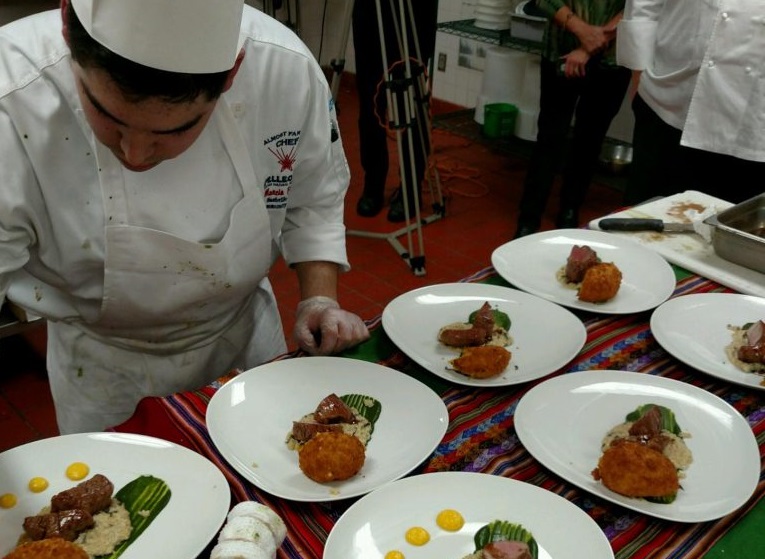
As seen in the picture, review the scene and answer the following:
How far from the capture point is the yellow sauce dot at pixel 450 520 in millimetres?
968

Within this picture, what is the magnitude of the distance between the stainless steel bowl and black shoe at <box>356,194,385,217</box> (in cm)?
157

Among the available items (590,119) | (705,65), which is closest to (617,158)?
(590,119)

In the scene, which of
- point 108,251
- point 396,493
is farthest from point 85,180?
point 396,493

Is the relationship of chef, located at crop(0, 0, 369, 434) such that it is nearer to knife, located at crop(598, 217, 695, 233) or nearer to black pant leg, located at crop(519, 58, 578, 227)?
knife, located at crop(598, 217, 695, 233)

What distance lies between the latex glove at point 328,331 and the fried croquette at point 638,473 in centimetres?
51

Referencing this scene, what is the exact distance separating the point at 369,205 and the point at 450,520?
10.5 ft

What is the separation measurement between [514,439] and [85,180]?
32.8 inches

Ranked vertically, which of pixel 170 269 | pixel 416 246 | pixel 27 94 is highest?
pixel 27 94

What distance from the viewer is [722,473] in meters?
1.06

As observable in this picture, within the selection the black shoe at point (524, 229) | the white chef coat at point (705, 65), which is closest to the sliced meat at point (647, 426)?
the white chef coat at point (705, 65)

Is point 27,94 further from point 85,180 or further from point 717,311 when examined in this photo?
point 717,311

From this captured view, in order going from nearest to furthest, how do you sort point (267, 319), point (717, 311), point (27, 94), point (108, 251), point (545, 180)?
point (27, 94)
point (108, 251)
point (717, 311)
point (267, 319)
point (545, 180)

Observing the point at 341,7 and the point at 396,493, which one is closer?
the point at 396,493

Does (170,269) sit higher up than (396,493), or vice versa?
(170,269)
